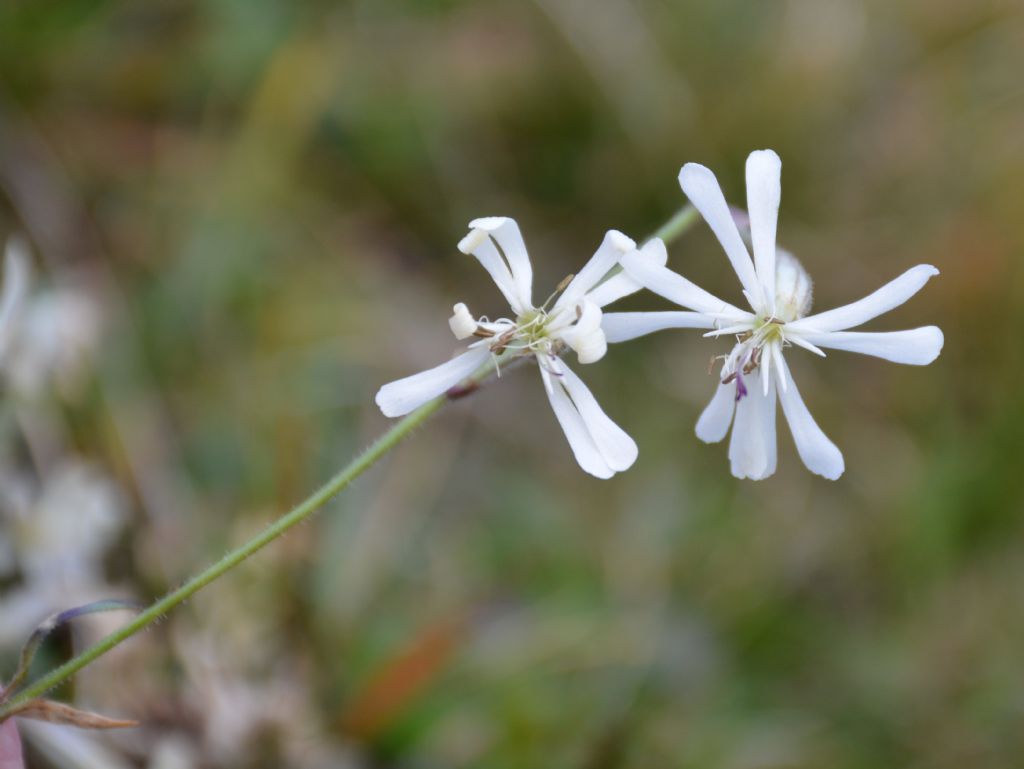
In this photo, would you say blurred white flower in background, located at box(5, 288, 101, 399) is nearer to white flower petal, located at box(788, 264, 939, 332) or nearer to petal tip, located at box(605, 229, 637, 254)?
petal tip, located at box(605, 229, 637, 254)

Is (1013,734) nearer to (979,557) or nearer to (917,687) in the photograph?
(917,687)

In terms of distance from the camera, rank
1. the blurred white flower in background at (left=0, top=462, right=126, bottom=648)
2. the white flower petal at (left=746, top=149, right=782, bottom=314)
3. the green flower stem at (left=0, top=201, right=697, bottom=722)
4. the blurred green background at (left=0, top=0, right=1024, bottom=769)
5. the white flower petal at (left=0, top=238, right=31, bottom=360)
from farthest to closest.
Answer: the blurred green background at (left=0, top=0, right=1024, bottom=769) < the blurred white flower in background at (left=0, top=462, right=126, bottom=648) < the white flower petal at (left=0, top=238, right=31, bottom=360) < the white flower petal at (left=746, top=149, right=782, bottom=314) < the green flower stem at (left=0, top=201, right=697, bottom=722)

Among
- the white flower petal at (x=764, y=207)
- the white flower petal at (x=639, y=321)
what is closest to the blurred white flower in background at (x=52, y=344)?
the white flower petal at (x=639, y=321)

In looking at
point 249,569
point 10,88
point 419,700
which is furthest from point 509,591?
point 10,88

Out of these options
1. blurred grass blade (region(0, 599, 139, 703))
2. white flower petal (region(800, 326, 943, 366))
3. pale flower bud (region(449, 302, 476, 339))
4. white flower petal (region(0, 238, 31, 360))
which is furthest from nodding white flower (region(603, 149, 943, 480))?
white flower petal (region(0, 238, 31, 360))

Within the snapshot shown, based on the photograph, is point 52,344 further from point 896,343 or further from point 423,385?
point 896,343

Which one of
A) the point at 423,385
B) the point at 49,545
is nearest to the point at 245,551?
the point at 423,385

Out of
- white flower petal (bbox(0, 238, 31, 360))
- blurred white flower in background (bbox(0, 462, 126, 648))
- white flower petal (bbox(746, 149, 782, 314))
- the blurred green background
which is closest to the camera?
white flower petal (bbox(746, 149, 782, 314))
